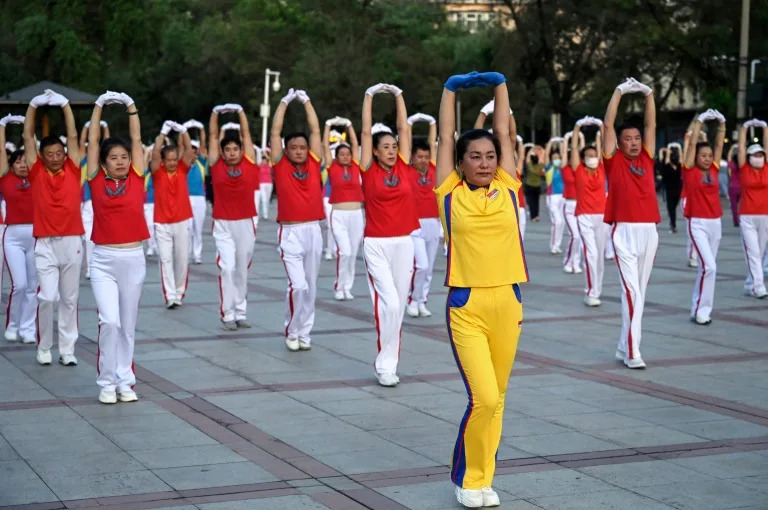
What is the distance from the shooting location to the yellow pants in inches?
259

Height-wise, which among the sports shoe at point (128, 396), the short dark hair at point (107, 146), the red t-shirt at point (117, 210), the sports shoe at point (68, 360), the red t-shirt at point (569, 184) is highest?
the short dark hair at point (107, 146)

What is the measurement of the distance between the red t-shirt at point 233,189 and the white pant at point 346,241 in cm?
304

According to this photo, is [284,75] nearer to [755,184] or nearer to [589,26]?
[589,26]

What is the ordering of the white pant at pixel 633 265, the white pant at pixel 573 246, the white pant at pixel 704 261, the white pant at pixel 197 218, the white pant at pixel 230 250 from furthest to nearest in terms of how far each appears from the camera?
the white pant at pixel 197 218 → the white pant at pixel 573 246 → the white pant at pixel 704 261 → the white pant at pixel 230 250 → the white pant at pixel 633 265

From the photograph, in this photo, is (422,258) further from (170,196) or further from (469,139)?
(469,139)

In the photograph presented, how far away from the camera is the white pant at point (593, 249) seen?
15.6 metres

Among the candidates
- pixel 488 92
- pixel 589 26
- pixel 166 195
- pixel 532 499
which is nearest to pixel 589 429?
pixel 532 499

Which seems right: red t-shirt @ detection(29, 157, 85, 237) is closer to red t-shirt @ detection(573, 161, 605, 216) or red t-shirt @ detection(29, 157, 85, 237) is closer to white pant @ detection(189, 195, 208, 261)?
red t-shirt @ detection(573, 161, 605, 216)

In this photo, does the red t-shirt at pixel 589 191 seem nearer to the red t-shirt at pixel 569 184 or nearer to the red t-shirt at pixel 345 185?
the red t-shirt at pixel 569 184

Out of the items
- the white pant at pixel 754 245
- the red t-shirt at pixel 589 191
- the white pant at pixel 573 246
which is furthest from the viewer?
the white pant at pixel 573 246

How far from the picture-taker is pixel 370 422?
8.82 meters

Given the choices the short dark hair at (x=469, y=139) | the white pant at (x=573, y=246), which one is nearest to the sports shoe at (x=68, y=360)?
the short dark hair at (x=469, y=139)

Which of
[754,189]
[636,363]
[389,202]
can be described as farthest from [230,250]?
[754,189]

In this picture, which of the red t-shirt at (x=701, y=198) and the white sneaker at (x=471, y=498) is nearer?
the white sneaker at (x=471, y=498)
